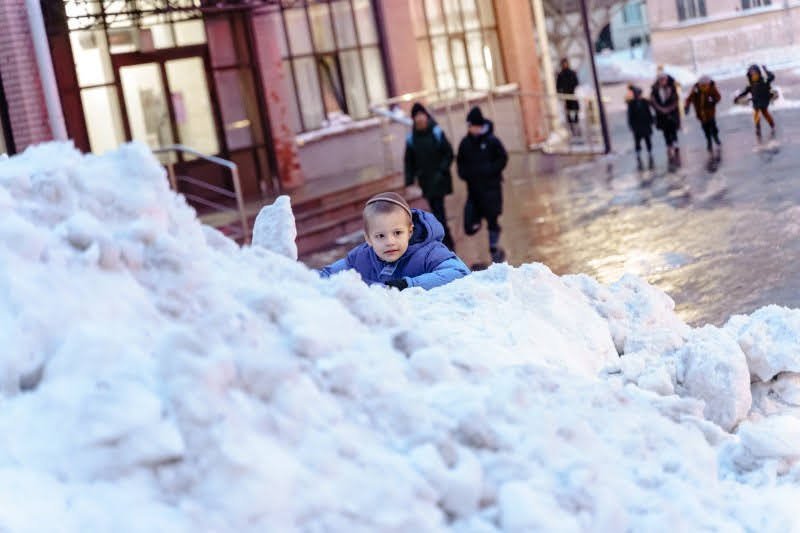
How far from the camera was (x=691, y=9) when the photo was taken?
28.7 metres

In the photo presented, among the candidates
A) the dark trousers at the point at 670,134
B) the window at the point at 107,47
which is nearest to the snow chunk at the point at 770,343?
the window at the point at 107,47

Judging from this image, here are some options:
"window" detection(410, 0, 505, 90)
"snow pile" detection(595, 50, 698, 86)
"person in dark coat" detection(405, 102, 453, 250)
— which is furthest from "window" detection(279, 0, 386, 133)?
"snow pile" detection(595, 50, 698, 86)

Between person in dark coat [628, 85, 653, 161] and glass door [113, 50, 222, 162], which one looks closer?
glass door [113, 50, 222, 162]

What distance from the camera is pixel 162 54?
16.2 meters

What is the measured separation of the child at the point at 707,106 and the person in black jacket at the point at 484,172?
320 inches

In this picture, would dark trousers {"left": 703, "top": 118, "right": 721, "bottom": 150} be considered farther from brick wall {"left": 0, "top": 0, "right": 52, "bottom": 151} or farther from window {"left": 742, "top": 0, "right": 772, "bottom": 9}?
brick wall {"left": 0, "top": 0, "right": 52, "bottom": 151}

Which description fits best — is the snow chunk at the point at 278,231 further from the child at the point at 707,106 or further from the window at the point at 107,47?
the child at the point at 707,106

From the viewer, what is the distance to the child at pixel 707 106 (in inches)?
719

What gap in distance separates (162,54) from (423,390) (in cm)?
1447

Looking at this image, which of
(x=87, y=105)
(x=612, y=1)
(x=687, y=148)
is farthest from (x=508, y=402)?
(x=612, y=1)

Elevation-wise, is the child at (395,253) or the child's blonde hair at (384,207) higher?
the child's blonde hair at (384,207)

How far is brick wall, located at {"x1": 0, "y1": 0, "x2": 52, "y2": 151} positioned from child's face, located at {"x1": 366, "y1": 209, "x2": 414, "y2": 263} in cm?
1052

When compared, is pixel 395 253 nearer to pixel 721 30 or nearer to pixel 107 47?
pixel 107 47

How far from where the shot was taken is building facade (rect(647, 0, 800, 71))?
2191 cm
